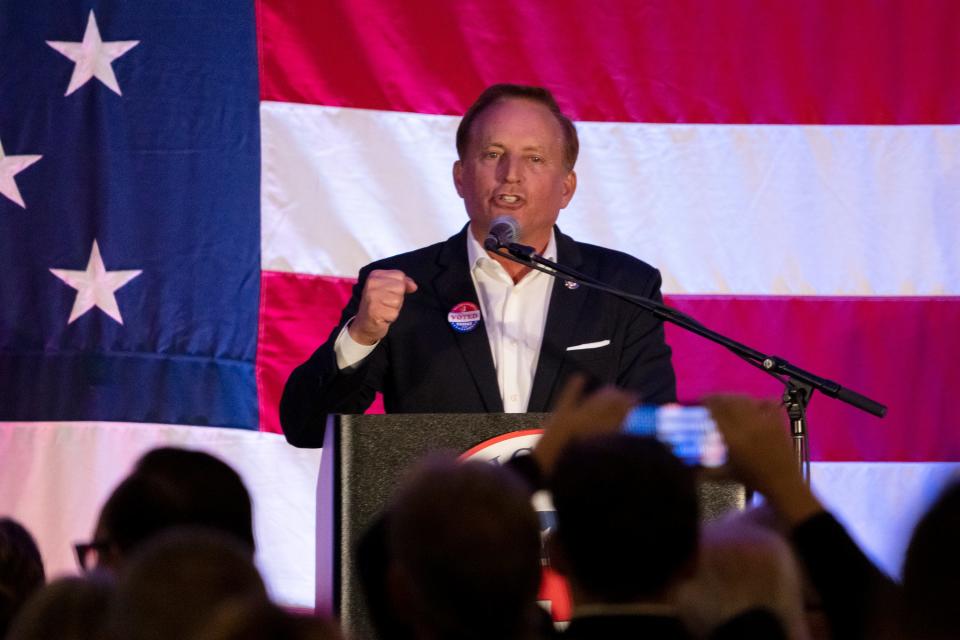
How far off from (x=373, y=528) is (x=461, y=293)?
55.5 inches

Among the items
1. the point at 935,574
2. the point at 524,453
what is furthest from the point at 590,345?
the point at 935,574

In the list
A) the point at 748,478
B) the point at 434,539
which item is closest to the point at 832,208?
the point at 748,478

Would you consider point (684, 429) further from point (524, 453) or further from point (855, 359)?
point (855, 359)

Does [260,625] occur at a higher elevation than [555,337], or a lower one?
lower

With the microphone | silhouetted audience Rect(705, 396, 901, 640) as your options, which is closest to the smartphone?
silhouetted audience Rect(705, 396, 901, 640)

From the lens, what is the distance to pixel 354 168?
440 cm

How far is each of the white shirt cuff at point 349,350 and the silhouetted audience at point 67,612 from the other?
134 centimetres

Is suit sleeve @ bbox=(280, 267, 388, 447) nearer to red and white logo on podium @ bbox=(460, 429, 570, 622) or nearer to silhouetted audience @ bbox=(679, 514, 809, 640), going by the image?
red and white logo on podium @ bbox=(460, 429, 570, 622)

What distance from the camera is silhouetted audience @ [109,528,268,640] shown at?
1.20 metres

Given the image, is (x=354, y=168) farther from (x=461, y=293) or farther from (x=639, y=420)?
(x=639, y=420)

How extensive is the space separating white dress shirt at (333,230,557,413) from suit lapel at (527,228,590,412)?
6 centimetres

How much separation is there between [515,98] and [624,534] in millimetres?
2119

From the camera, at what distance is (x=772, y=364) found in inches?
104

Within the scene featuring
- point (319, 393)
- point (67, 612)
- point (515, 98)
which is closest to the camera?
point (67, 612)
